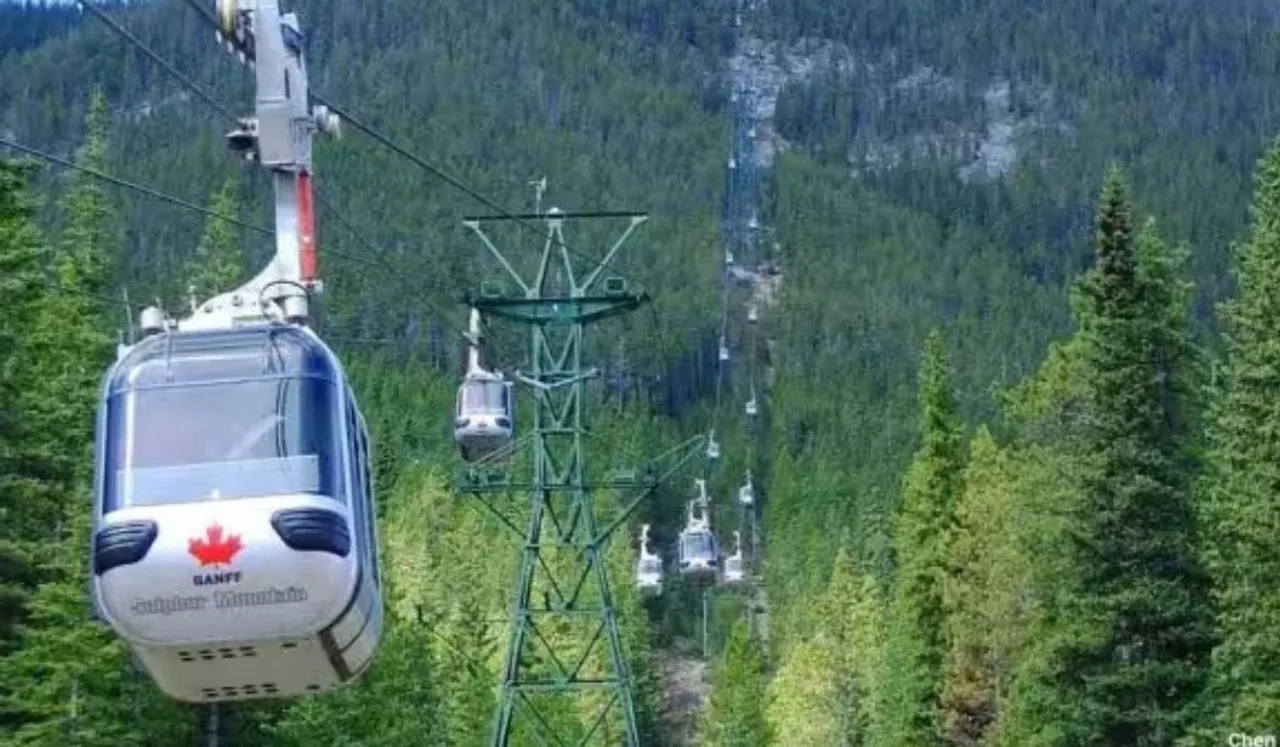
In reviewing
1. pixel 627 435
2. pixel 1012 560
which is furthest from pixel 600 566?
pixel 627 435

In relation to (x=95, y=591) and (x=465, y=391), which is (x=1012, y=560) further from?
(x=95, y=591)

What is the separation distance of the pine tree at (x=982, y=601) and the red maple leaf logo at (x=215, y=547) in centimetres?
3147

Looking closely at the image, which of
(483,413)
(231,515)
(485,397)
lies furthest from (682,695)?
(231,515)

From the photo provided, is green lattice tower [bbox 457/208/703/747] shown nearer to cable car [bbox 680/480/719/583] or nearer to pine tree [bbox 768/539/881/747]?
cable car [bbox 680/480/719/583]

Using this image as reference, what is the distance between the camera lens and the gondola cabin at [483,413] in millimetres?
31516

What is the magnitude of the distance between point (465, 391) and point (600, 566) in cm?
381

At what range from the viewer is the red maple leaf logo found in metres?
16.7

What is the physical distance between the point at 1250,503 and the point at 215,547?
69.6 feet

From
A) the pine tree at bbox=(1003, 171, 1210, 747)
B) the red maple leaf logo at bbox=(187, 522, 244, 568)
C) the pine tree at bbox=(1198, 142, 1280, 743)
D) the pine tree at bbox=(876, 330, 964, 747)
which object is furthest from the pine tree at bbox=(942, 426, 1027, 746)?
the red maple leaf logo at bbox=(187, 522, 244, 568)

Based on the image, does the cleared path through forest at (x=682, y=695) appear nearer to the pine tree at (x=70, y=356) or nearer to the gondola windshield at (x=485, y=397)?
the pine tree at (x=70, y=356)

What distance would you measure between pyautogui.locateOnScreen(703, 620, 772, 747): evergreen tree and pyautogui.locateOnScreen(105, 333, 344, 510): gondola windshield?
61.9 meters

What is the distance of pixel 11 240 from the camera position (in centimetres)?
3438

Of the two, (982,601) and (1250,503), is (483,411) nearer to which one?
(1250,503)

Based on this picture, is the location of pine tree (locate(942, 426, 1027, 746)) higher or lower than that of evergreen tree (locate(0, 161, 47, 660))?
lower
